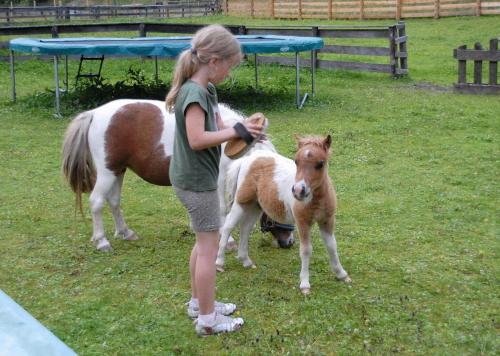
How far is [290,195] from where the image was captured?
4895 mm

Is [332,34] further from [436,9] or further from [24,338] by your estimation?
[436,9]

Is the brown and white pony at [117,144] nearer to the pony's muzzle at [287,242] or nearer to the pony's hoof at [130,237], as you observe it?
the pony's hoof at [130,237]

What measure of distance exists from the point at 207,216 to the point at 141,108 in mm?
2198

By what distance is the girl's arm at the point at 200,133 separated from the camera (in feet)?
12.0

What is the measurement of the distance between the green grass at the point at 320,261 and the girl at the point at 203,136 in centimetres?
41

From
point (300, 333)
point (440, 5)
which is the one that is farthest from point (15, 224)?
point (440, 5)

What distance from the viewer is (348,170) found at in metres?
8.55

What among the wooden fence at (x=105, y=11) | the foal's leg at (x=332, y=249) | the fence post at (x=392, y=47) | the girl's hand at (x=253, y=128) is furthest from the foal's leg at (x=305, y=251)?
the wooden fence at (x=105, y=11)

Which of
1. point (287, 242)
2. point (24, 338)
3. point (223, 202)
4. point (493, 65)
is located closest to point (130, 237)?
point (223, 202)

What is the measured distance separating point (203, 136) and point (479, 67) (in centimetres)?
1104

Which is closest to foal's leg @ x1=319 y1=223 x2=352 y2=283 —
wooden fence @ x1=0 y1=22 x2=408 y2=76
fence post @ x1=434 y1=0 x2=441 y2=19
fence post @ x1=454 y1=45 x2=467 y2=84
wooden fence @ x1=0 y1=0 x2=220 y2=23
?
fence post @ x1=454 y1=45 x2=467 y2=84

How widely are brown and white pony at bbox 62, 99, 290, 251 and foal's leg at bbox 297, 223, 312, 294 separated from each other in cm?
110

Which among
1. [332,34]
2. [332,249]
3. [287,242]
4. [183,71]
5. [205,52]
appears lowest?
[287,242]

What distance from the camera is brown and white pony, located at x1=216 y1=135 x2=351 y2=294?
14.4 feet
